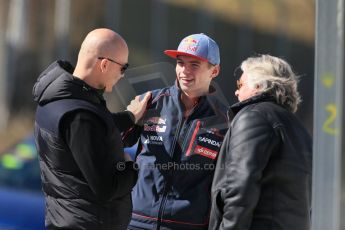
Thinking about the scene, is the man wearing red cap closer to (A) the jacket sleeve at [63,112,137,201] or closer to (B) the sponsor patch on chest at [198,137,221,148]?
(B) the sponsor patch on chest at [198,137,221,148]

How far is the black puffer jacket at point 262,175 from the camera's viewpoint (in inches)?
101

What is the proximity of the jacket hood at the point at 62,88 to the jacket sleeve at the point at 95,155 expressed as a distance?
14cm

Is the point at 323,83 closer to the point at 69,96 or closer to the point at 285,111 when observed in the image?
the point at 285,111

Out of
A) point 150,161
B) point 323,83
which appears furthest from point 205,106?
point 323,83

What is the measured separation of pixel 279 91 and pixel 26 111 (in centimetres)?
717

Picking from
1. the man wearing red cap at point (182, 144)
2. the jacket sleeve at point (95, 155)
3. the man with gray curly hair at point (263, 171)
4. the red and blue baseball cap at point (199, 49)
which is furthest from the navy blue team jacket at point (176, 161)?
the jacket sleeve at point (95, 155)

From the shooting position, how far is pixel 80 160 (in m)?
2.51

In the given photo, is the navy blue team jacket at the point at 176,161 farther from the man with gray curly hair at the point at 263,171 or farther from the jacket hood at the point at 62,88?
the jacket hood at the point at 62,88

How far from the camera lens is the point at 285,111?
9.02ft

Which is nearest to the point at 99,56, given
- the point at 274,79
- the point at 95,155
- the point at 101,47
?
the point at 101,47

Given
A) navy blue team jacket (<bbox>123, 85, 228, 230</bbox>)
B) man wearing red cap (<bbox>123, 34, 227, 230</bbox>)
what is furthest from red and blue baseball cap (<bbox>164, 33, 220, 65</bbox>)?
navy blue team jacket (<bbox>123, 85, 228, 230</bbox>)

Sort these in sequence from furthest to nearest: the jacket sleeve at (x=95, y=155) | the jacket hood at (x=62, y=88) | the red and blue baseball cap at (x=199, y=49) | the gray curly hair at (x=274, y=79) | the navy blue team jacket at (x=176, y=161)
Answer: the red and blue baseball cap at (x=199, y=49)
the navy blue team jacket at (x=176, y=161)
the gray curly hair at (x=274, y=79)
the jacket hood at (x=62, y=88)
the jacket sleeve at (x=95, y=155)

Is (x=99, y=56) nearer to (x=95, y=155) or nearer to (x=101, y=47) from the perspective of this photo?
(x=101, y=47)

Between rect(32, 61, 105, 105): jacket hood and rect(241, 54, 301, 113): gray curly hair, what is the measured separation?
0.66 m
